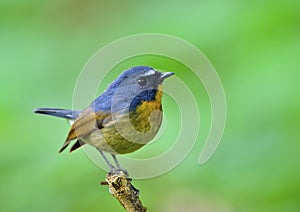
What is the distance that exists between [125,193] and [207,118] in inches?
101

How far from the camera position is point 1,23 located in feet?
32.0

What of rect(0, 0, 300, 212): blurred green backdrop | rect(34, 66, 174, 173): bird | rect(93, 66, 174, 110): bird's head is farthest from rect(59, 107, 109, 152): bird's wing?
rect(0, 0, 300, 212): blurred green backdrop

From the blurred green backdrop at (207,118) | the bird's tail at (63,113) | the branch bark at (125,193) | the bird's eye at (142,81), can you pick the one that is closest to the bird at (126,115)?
the bird's eye at (142,81)

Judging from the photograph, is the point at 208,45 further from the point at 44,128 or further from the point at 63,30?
the point at 63,30

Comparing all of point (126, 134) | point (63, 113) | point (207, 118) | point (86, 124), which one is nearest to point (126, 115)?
point (126, 134)

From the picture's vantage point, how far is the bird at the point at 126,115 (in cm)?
407

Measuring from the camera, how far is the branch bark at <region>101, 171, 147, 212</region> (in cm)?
390

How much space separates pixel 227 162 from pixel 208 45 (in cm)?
192

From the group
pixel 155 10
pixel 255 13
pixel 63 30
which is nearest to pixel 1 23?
pixel 63 30

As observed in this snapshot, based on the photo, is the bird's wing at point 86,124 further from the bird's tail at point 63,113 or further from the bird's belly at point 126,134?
the bird's tail at point 63,113

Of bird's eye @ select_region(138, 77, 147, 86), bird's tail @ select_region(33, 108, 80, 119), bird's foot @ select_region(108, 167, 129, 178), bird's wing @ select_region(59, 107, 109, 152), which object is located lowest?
bird's foot @ select_region(108, 167, 129, 178)

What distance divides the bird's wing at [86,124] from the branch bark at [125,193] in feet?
1.71

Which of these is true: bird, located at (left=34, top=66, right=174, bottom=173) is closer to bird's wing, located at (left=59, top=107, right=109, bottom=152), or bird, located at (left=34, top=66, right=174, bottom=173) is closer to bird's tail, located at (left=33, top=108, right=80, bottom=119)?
bird's wing, located at (left=59, top=107, right=109, bottom=152)

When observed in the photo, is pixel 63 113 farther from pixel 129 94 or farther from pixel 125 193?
pixel 125 193
